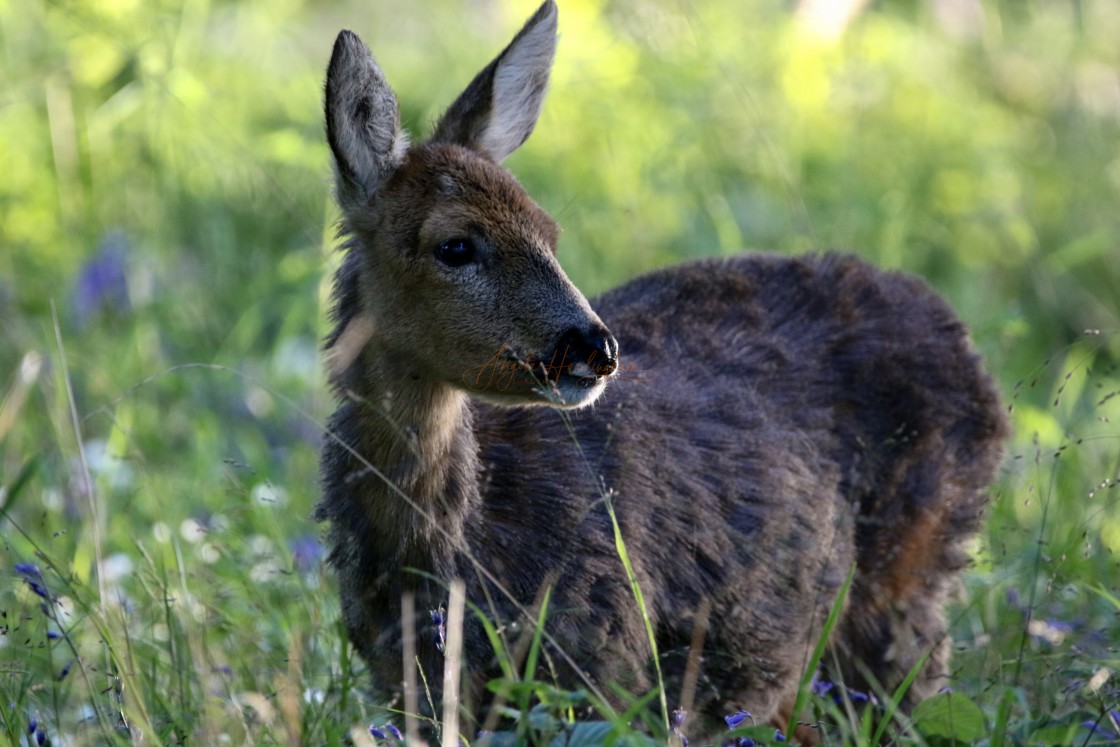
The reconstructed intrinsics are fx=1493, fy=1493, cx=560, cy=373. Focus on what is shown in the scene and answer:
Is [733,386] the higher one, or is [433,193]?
[433,193]

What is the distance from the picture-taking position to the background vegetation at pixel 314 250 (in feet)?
12.5

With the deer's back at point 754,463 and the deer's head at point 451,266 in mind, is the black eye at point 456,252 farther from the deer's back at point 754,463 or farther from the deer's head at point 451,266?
the deer's back at point 754,463

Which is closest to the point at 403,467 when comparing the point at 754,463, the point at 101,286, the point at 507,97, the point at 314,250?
the point at 754,463

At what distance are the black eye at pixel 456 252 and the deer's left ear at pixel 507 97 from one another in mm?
485

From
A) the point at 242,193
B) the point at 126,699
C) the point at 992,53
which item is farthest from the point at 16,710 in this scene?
the point at 992,53

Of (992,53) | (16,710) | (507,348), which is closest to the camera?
(16,710)

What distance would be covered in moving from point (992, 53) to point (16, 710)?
338 inches

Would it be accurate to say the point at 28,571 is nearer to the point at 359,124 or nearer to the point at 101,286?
the point at 359,124

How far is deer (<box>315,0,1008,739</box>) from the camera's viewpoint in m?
3.53

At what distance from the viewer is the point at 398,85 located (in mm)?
8922

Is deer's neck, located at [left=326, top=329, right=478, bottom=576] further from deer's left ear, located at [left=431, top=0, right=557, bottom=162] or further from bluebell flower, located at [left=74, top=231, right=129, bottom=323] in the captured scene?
bluebell flower, located at [left=74, top=231, right=129, bottom=323]

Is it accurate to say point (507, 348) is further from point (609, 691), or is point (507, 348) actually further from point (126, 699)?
point (126, 699)

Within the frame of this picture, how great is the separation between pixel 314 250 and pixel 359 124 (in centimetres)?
247

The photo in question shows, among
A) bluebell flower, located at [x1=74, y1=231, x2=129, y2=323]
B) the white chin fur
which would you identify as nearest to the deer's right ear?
the white chin fur
